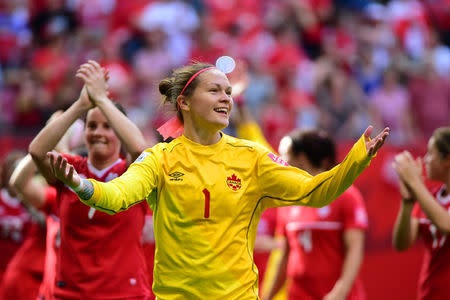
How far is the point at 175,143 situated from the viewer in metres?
4.20

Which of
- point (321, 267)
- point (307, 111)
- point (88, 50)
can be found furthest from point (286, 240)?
point (88, 50)

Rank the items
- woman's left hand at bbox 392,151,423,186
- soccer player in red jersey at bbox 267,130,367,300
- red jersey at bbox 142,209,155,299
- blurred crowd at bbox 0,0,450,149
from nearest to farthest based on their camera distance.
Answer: woman's left hand at bbox 392,151,423,186 < soccer player in red jersey at bbox 267,130,367,300 < red jersey at bbox 142,209,155,299 < blurred crowd at bbox 0,0,450,149

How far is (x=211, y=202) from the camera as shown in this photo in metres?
3.94

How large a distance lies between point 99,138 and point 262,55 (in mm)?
7148

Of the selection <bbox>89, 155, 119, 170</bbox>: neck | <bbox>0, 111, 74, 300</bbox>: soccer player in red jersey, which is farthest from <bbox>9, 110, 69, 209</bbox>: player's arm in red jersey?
<bbox>0, 111, 74, 300</bbox>: soccer player in red jersey

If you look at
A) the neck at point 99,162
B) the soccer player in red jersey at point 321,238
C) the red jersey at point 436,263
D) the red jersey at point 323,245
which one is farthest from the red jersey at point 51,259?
the red jersey at point 436,263

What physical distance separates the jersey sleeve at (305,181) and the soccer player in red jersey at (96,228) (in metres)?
1.02

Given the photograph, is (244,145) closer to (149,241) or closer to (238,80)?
(238,80)

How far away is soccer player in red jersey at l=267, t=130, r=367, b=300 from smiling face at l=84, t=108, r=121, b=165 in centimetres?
183

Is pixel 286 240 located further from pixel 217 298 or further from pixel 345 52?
pixel 345 52

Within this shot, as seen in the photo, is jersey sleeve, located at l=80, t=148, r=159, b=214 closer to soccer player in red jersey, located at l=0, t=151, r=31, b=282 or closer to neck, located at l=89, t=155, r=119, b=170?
neck, located at l=89, t=155, r=119, b=170

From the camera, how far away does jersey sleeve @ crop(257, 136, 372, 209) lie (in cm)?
364

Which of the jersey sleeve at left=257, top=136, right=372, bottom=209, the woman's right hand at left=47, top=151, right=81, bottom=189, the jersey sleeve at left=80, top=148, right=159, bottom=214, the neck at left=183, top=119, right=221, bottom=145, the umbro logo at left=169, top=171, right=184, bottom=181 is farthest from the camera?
the neck at left=183, top=119, right=221, bottom=145

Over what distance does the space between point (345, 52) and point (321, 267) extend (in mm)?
6769
